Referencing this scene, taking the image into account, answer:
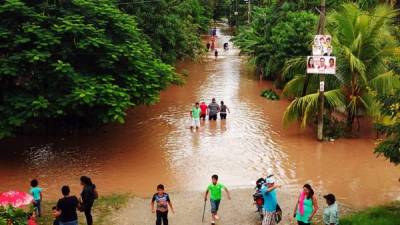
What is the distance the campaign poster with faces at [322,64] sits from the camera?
17.6m

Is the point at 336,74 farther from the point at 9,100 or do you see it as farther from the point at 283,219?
the point at 9,100

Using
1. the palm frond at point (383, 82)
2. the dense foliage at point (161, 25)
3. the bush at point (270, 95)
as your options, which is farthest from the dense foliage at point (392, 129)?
the bush at point (270, 95)

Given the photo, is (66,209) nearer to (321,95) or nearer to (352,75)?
(321,95)

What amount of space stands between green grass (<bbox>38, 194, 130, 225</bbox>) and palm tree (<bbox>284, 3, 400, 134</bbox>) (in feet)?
27.2

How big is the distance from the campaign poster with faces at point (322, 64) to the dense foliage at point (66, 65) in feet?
18.3

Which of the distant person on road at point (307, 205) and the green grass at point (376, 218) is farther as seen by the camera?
the green grass at point (376, 218)

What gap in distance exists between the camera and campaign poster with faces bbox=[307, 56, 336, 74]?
17.6 metres

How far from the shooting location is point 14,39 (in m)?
14.6

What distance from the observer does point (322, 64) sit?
17.7 meters

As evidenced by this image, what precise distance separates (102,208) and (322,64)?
9.50 meters

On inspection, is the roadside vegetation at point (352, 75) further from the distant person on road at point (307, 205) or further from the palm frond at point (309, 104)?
the distant person on road at point (307, 205)

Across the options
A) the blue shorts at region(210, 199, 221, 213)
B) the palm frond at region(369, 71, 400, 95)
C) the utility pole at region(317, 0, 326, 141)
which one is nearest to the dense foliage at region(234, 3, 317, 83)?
the utility pole at region(317, 0, 326, 141)

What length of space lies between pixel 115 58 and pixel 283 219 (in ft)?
23.6

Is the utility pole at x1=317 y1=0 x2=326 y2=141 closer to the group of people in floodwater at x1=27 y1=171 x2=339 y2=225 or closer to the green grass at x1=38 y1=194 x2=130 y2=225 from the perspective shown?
the group of people in floodwater at x1=27 y1=171 x2=339 y2=225
